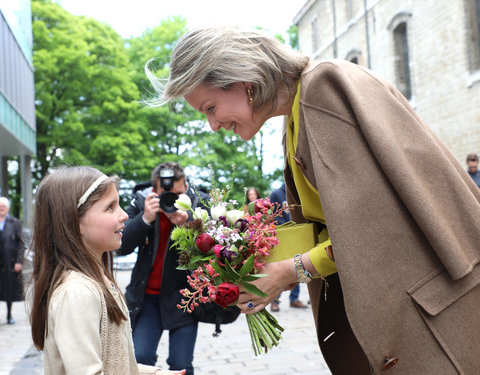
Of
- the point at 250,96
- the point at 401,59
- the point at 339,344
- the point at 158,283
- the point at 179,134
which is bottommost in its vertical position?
the point at 339,344

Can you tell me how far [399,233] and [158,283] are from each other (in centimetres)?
267

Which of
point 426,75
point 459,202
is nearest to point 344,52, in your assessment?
point 426,75

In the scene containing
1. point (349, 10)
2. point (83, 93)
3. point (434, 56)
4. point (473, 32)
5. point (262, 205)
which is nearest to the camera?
point (262, 205)

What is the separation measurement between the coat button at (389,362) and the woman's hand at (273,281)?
55 centimetres

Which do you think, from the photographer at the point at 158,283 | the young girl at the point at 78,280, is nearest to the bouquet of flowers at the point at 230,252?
the young girl at the point at 78,280

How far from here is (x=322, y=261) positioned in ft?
7.49

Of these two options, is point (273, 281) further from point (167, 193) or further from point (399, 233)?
point (167, 193)

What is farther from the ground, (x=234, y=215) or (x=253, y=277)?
(x=234, y=215)

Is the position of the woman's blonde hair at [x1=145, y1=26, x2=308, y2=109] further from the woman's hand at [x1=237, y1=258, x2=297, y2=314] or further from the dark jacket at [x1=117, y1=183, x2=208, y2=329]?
the dark jacket at [x1=117, y1=183, x2=208, y2=329]

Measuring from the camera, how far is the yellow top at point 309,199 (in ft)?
7.52

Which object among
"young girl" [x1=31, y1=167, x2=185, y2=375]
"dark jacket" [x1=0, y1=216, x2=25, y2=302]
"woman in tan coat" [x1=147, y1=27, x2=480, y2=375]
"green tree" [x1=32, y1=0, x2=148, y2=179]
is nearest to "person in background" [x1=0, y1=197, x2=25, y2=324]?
"dark jacket" [x1=0, y1=216, x2=25, y2=302]

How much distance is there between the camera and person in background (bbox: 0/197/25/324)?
991cm

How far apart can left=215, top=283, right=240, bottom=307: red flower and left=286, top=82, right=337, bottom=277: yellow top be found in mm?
332

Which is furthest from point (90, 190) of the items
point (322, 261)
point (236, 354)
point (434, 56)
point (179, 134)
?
point (179, 134)
